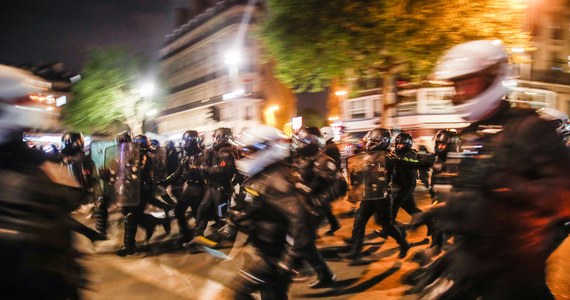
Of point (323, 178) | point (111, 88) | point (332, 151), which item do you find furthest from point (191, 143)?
point (111, 88)

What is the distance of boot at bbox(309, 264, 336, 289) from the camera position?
16.8 feet

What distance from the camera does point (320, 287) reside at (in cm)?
530

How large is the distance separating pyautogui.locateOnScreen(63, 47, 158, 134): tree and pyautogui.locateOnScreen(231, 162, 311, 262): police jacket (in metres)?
39.9

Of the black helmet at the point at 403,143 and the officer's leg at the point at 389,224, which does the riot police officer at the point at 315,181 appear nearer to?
the officer's leg at the point at 389,224

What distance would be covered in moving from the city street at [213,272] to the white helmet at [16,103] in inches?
84.1

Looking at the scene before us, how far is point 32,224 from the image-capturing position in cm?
193

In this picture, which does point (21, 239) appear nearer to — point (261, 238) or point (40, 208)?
point (40, 208)

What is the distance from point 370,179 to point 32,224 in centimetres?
507

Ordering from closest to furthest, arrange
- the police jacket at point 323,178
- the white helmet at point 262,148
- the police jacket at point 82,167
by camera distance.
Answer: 1. the white helmet at point 262,148
2. the police jacket at point 323,178
3. the police jacket at point 82,167

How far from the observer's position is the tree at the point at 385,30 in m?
10.9

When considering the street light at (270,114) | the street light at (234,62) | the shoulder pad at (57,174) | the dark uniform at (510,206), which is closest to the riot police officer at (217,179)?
the shoulder pad at (57,174)

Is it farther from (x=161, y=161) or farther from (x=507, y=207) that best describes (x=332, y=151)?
(x=507, y=207)

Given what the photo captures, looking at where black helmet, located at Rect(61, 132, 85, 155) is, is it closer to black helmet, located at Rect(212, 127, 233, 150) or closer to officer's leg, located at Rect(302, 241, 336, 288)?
black helmet, located at Rect(212, 127, 233, 150)

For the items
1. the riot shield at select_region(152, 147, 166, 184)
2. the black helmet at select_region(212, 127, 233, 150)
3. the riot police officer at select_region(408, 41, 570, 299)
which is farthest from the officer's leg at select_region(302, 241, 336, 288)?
the riot shield at select_region(152, 147, 166, 184)
